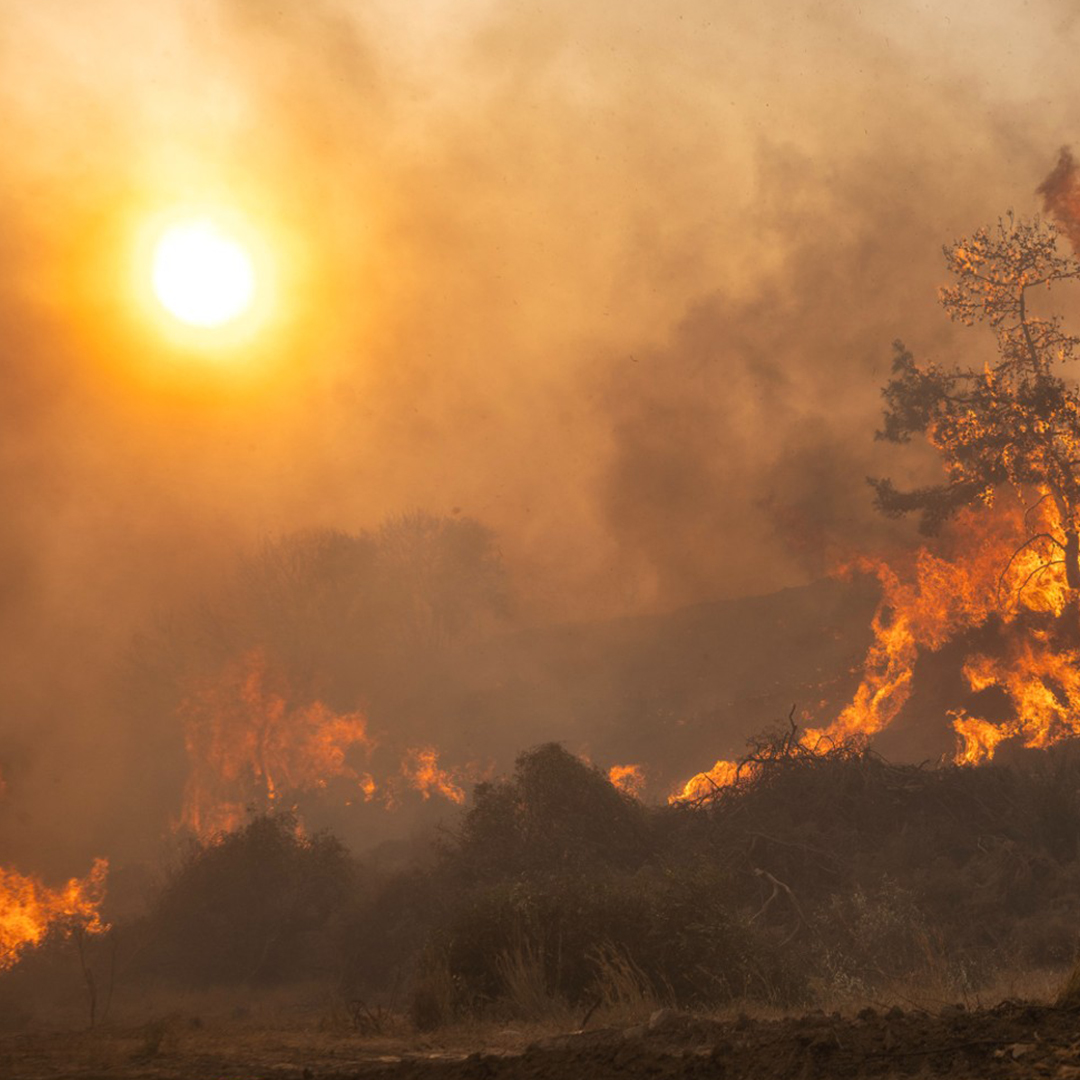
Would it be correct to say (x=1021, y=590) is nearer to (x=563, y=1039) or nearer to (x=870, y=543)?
(x=870, y=543)

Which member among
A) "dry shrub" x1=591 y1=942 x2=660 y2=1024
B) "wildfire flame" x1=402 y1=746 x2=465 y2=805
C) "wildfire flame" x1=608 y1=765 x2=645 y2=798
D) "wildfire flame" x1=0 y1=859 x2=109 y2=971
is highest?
"wildfire flame" x1=402 y1=746 x2=465 y2=805

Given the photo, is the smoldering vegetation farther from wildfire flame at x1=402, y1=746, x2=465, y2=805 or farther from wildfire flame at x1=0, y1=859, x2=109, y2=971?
wildfire flame at x1=402, y1=746, x2=465, y2=805

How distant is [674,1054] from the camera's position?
646 centimetres

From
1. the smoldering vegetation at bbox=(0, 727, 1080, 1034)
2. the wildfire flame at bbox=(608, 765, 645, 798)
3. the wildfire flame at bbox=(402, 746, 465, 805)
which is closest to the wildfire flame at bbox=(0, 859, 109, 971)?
the smoldering vegetation at bbox=(0, 727, 1080, 1034)

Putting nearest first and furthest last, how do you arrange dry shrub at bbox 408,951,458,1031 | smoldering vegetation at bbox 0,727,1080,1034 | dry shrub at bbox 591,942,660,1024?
dry shrub at bbox 591,942,660,1024 < dry shrub at bbox 408,951,458,1031 < smoldering vegetation at bbox 0,727,1080,1034

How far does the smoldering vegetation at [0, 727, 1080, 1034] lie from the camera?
11117 millimetres

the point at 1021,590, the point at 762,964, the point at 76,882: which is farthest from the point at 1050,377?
the point at 76,882

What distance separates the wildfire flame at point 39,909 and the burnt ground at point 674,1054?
1201 cm

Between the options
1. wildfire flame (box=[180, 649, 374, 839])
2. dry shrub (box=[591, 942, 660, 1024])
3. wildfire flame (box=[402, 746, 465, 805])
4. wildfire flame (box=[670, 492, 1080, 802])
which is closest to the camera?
dry shrub (box=[591, 942, 660, 1024])

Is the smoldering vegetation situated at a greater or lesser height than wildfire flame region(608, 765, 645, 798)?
lesser

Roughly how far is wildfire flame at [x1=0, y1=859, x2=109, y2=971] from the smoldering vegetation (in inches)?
32.4

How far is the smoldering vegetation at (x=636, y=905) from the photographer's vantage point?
11117mm

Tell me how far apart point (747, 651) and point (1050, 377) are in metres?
27.8

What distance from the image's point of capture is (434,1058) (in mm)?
7609
